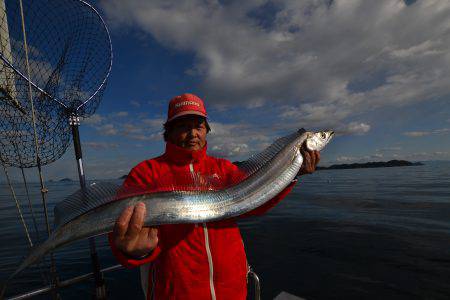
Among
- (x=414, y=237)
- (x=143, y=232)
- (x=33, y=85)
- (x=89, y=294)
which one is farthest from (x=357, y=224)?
(x=33, y=85)

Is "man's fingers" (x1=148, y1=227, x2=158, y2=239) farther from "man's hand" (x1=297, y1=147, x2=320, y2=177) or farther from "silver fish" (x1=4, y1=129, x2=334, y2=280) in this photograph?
"man's hand" (x1=297, y1=147, x2=320, y2=177)

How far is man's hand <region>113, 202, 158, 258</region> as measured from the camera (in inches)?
113

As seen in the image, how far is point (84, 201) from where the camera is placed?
2.98 m

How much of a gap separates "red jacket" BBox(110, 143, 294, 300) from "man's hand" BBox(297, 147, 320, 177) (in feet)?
1.70

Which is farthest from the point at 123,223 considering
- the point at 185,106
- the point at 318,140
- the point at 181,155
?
the point at 318,140

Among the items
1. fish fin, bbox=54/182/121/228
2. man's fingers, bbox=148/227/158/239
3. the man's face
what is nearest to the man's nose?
the man's face

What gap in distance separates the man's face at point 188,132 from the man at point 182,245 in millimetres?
39

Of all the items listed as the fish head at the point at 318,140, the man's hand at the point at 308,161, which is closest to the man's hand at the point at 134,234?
the man's hand at the point at 308,161

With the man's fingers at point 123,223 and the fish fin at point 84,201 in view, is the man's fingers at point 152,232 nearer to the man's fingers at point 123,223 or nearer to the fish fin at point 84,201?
the man's fingers at point 123,223

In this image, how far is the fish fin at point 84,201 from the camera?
9.53ft

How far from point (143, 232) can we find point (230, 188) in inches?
50.6

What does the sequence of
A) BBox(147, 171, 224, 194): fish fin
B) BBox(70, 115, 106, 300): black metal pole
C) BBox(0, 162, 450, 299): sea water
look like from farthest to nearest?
BBox(0, 162, 450, 299): sea water
BBox(70, 115, 106, 300): black metal pole
BBox(147, 171, 224, 194): fish fin

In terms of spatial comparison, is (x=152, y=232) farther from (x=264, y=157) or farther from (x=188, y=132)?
(x=264, y=157)

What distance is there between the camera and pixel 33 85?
5.04 metres
